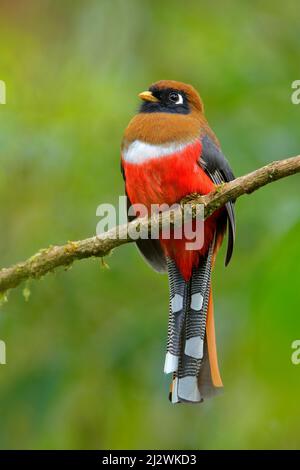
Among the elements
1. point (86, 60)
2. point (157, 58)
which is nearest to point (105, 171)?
point (86, 60)

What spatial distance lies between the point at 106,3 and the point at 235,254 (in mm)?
1732

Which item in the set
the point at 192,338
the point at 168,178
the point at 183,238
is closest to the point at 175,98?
the point at 168,178

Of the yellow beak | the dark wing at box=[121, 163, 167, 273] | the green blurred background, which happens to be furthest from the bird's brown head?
the dark wing at box=[121, 163, 167, 273]

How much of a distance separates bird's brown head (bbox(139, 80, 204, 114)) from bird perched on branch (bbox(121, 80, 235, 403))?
59 mm

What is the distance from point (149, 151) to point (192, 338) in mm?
967

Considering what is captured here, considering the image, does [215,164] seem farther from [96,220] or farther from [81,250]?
[81,250]

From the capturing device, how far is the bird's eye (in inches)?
205

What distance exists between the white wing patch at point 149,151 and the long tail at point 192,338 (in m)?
0.58

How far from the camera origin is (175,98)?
A: 17.2 ft

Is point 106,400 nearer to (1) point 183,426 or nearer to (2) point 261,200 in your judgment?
(1) point 183,426

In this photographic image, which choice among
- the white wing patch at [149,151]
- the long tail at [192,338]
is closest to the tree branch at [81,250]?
the white wing patch at [149,151]

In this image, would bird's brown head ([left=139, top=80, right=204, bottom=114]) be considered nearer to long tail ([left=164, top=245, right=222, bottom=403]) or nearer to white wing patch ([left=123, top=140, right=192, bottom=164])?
white wing patch ([left=123, top=140, right=192, bottom=164])

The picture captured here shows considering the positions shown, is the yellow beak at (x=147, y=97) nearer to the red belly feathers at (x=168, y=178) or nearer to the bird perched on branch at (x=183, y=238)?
the bird perched on branch at (x=183, y=238)

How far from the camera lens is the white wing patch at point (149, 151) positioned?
4777 millimetres
